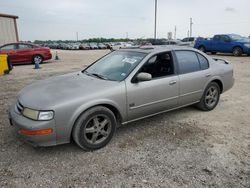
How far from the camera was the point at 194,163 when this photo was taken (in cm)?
292

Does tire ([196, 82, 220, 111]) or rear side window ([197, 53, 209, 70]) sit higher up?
rear side window ([197, 53, 209, 70])

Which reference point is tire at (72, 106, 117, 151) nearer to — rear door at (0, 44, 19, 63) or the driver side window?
the driver side window

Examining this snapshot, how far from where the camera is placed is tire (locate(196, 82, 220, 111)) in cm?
469

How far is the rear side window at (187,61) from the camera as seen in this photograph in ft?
13.9

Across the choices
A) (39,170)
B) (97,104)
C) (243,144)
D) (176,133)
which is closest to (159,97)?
(176,133)

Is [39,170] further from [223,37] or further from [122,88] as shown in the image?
[223,37]

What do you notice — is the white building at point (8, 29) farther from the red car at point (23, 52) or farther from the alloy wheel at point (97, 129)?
the alloy wheel at point (97, 129)

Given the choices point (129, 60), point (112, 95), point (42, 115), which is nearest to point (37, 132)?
point (42, 115)

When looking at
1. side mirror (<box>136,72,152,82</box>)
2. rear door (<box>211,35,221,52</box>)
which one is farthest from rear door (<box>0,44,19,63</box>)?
rear door (<box>211,35,221,52</box>)

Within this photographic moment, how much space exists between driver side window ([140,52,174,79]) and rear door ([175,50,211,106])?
19cm

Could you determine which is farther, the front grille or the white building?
the white building

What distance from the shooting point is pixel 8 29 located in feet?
61.3

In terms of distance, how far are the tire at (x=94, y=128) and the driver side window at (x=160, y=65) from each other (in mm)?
1037

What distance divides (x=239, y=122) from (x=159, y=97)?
1692mm
